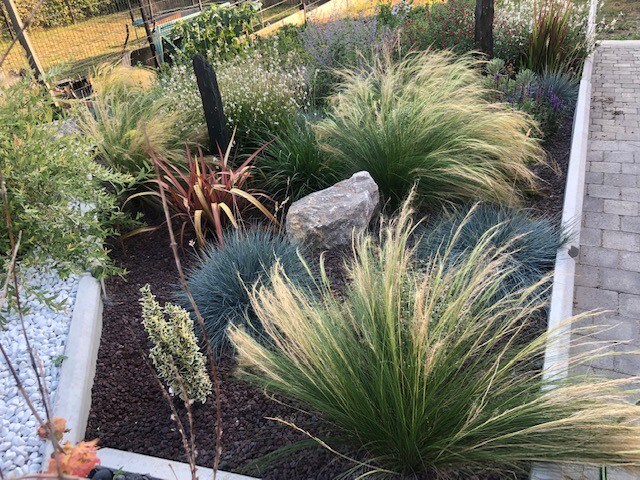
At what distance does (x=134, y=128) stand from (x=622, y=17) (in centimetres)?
1027

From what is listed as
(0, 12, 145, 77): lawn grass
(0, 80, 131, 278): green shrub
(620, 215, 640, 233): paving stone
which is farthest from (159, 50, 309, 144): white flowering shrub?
(0, 12, 145, 77): lawn grass

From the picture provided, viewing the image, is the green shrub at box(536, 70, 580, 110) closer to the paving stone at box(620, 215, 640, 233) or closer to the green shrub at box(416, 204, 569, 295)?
the paving stone at box(620, 215, 640, 233)

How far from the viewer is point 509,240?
10.3 feet

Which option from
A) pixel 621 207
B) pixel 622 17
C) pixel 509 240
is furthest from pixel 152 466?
pixel 622 17

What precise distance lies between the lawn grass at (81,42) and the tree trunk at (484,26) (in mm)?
5069

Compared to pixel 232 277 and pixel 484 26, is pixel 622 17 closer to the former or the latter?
pixel 484 26

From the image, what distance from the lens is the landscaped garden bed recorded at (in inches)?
77.8

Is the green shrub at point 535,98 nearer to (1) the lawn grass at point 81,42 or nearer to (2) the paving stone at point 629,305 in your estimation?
(2) the paving stone at point 629,305

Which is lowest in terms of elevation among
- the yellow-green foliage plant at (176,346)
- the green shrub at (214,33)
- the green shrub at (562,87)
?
the green shrub at (562,87)

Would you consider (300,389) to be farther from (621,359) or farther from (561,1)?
(561,1)

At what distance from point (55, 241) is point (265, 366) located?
174cm

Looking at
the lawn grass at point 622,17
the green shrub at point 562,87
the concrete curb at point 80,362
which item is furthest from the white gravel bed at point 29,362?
the lawn grass at point 622,17

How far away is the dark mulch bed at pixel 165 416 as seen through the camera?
7.27 ft

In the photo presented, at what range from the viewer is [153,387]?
2668mm
